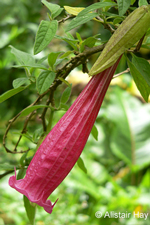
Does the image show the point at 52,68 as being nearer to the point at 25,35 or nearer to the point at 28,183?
the point at 28,183

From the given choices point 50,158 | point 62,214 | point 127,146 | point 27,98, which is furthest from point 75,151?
point 127,146

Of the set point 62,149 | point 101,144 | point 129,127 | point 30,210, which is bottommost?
point 101,144

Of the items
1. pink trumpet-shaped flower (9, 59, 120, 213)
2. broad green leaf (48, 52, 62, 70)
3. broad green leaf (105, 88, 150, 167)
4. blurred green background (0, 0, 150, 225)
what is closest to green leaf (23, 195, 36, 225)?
pink trumpet-shaped flower (9, 59, 120, 213)

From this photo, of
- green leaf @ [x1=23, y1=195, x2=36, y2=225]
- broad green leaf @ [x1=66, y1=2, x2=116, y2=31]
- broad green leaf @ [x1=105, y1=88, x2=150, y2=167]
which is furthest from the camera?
broad green leaf @ [x1=105, y1=88, x2=150, y2=167]

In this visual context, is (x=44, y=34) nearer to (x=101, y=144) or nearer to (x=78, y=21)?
(x=78, y=21)

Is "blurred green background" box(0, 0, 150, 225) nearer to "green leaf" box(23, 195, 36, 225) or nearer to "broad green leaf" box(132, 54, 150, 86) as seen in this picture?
"green leaf" box(23, 195, 36, 225)

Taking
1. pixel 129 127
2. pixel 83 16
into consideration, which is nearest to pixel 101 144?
pixel 129 127
